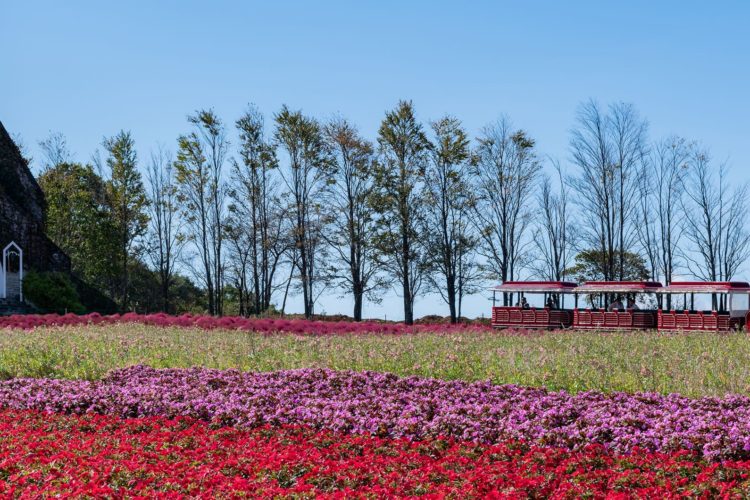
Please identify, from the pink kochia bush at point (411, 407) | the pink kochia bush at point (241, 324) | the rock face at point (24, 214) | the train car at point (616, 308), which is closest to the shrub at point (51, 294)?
the rock face at point (24, 214)

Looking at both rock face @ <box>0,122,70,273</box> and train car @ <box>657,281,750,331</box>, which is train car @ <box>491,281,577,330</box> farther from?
rock face @ <box>0,122,70,273</box>

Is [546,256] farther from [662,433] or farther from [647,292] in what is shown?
[662,433]

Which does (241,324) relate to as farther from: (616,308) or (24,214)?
(24,214)

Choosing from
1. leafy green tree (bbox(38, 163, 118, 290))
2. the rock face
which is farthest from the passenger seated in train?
leafy green tree (bbox(38, 163, 118, 290))

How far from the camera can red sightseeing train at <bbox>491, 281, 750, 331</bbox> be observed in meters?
26.1

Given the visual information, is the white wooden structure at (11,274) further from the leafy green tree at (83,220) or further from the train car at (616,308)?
the train car at (616,308)

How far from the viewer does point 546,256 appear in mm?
39781

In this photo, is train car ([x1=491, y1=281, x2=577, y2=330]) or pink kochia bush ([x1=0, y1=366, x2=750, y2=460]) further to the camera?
train car ([x1=491, y1=281, x2=577, y2=330])

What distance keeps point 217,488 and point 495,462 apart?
8.34 ft

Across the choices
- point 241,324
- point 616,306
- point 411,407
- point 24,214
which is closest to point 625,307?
point 616,306

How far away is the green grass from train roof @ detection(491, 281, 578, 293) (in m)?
12.8

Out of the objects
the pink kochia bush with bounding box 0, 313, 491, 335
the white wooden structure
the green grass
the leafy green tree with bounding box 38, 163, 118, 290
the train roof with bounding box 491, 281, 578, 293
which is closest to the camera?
the green grass

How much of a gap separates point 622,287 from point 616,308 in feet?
2.87

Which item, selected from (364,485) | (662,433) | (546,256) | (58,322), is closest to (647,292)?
(546,256)
